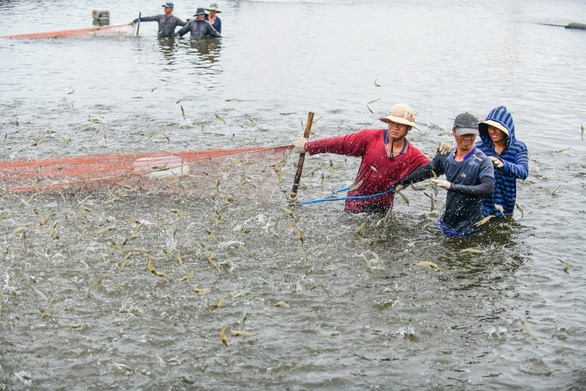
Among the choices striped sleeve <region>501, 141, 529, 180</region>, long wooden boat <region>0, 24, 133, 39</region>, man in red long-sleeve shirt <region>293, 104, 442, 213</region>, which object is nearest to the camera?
striped sleeve <region>501, 141, 529, 180</region>

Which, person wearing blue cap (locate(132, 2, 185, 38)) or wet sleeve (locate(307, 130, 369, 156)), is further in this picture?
person wearing blue cap (locate(132, 2, 185, 38))

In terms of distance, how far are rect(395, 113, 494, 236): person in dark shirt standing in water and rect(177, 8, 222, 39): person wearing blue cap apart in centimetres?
1575

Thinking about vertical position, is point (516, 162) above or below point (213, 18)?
below

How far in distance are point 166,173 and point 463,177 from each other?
368cm

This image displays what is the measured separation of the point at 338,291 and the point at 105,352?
2.14 metres

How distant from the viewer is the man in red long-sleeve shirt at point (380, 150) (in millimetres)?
6027

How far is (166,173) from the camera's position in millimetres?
7125

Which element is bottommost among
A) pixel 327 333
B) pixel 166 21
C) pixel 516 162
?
pixel 327 333

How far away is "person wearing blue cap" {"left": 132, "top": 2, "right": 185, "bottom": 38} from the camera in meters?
20.1

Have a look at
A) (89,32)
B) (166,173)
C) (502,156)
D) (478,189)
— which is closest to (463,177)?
(478,189)

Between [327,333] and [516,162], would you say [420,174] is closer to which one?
[516,162]

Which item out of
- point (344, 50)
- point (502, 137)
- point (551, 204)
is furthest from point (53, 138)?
point (344, 50)

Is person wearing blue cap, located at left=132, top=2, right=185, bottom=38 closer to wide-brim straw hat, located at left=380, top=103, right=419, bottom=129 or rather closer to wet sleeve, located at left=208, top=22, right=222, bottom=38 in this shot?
wet sleeve, located at left=208, top=22, right=222, bottom=38

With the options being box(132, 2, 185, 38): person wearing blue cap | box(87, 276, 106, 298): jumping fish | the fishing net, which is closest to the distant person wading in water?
box(132, 2, 185, 38): person wearing blue cap
